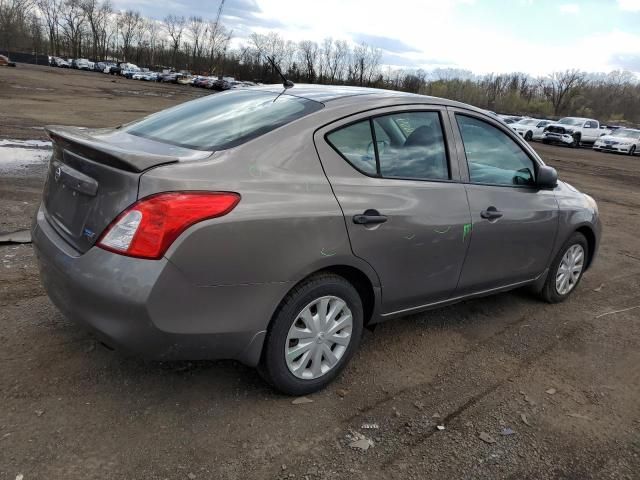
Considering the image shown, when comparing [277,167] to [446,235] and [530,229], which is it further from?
[530,229]

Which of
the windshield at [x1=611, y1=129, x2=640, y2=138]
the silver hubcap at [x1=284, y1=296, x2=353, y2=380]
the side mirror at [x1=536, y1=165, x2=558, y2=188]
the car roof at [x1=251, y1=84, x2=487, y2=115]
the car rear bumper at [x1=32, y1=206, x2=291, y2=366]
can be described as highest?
the car roof at [x1=251, y1=84, x2=487, y2=115]

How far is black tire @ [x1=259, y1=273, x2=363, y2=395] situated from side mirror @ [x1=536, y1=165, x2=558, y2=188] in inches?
77.6

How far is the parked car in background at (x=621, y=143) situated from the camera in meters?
31.0

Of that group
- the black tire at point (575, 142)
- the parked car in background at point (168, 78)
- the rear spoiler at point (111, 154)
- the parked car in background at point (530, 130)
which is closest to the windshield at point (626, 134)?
the black tire at point (575, 142)

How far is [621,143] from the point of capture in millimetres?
30984

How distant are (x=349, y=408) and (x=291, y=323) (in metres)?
0.63

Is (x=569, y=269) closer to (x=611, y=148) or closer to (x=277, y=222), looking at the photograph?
(x=277, y=222)

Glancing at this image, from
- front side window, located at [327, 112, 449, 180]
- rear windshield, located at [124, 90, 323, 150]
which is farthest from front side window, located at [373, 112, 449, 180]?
rear windshield, located at [124, 90, 323, 150]

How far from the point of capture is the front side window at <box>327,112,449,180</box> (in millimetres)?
3158

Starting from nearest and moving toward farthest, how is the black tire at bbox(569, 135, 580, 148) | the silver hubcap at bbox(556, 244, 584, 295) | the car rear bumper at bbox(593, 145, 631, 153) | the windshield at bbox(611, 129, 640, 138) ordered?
1. the silver hubcap at bbox(556, 244, 584, 295)
2. the car rear bumper at bbox(593, 145, 631, 153)
3. the windshield at bbox(611, 129, 640, 138)
4. the black tire at bbox(569, 135, 580, 148)

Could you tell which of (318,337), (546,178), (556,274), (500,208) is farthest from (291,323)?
(556,274)

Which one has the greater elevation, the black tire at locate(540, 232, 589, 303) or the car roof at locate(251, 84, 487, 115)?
the car roof at locate(251, 84, 487, 115)

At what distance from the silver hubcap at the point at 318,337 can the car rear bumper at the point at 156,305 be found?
24cm

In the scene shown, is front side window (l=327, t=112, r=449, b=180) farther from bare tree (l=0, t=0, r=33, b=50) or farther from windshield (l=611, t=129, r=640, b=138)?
bare tree (l=0, t=0, r=33, b=50)
